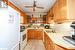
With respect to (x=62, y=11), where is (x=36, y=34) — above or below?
below

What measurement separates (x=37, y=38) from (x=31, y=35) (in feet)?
1.71

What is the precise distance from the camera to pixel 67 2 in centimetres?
317

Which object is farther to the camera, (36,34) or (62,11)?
(36,34)

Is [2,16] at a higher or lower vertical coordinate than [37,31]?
higher

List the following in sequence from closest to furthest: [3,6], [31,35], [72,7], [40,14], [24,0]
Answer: [3,6] < [72,7] < [24,0] < [31,35] < [40,14]

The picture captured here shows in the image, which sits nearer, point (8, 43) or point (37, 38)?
point (8, 43)

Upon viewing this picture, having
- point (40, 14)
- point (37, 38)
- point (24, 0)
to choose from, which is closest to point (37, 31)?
point (37, 38)

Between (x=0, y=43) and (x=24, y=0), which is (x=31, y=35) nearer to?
(x=24, y=0)

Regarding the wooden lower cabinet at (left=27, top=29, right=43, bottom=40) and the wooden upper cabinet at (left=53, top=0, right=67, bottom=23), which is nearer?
the wooden upper cabinet at (left=53, top=0, right=67, bottom=23)

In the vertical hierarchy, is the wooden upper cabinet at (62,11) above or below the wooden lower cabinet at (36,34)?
above

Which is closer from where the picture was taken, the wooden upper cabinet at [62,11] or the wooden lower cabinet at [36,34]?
the wooden upper cabinet at [62,11]

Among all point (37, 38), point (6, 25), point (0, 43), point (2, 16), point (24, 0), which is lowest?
point (37, 38)

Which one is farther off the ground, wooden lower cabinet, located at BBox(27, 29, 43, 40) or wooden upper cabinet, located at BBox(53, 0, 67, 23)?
wooden upper cabinet, located at BBox(53, 0, 67, 23)

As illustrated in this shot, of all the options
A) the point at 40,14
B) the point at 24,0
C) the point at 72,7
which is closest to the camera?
the point at 72,7
